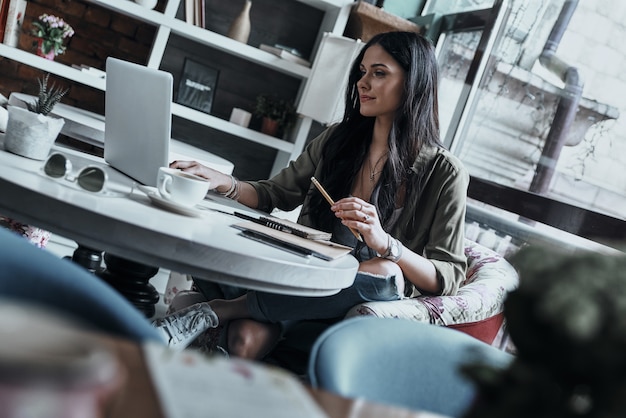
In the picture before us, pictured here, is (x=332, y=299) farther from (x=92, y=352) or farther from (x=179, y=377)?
(x=92, y=352)

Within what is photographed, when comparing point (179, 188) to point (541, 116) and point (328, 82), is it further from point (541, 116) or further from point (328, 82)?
point (328, 82)

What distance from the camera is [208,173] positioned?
81.7 inches

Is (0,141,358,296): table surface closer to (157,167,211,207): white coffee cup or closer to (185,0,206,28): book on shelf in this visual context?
(157,167,211,207): white coffee cup

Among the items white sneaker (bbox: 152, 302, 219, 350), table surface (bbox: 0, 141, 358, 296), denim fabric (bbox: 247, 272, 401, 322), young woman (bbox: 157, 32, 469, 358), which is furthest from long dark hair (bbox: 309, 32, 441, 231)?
table surface (bbox: 0, 141, 358, 296)

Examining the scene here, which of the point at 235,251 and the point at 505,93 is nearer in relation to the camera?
the point at 235,251

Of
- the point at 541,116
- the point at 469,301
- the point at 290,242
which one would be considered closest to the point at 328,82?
the point at 541,116

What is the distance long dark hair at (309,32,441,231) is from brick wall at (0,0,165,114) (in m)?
1.99

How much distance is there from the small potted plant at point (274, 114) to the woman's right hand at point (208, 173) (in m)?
1.79

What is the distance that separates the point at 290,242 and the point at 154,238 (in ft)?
1.23

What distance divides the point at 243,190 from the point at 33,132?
2.57 ft

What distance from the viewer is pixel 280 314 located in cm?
192

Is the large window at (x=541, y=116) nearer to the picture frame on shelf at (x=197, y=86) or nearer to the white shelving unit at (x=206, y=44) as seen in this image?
the white shelving unit at (x=206, y=44)

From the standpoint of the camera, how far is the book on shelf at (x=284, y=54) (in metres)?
3.88

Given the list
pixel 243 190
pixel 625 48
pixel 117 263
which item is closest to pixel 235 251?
pixel 117 263
